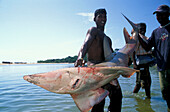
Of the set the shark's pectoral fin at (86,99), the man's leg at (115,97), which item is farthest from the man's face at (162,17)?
the shark's pectoral fin at (86,99)

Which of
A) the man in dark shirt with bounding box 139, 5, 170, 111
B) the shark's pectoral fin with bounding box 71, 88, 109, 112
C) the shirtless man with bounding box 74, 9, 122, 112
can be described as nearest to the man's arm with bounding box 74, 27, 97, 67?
the shirtless man with bounding box 74, 9, 122, 112

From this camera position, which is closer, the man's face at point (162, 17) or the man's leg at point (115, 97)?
the man's leg at point (115, 97)

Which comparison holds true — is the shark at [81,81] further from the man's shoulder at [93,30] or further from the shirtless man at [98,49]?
the man's shoulder at [93,30]

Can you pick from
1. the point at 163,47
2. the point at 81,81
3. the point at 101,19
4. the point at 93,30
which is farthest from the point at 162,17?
the point at 81,81

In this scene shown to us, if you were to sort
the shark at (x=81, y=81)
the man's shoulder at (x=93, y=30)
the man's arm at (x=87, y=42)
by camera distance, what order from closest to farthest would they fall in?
the shark at (x=81, y=81), the man's arm at (x=87, y=42), the man's shoulder at (x=93, y=30)

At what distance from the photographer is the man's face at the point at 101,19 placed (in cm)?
244

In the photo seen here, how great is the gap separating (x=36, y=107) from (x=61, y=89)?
284cm

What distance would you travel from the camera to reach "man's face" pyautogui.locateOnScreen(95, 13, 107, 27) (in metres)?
2.44

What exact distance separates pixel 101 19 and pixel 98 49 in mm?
593

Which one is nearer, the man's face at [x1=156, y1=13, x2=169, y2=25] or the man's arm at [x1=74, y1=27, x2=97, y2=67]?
the man's arm at [x1=74, y1=27, x2=97, y2=67]

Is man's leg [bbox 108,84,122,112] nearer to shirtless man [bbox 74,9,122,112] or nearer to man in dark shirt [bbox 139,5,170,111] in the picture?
shirtless man [bbox 74,9,122,112]

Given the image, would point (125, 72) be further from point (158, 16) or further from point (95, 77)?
point (158, 16)

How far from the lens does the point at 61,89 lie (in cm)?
163

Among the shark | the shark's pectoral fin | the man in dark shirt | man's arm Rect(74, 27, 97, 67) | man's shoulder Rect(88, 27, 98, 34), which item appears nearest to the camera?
the shark
